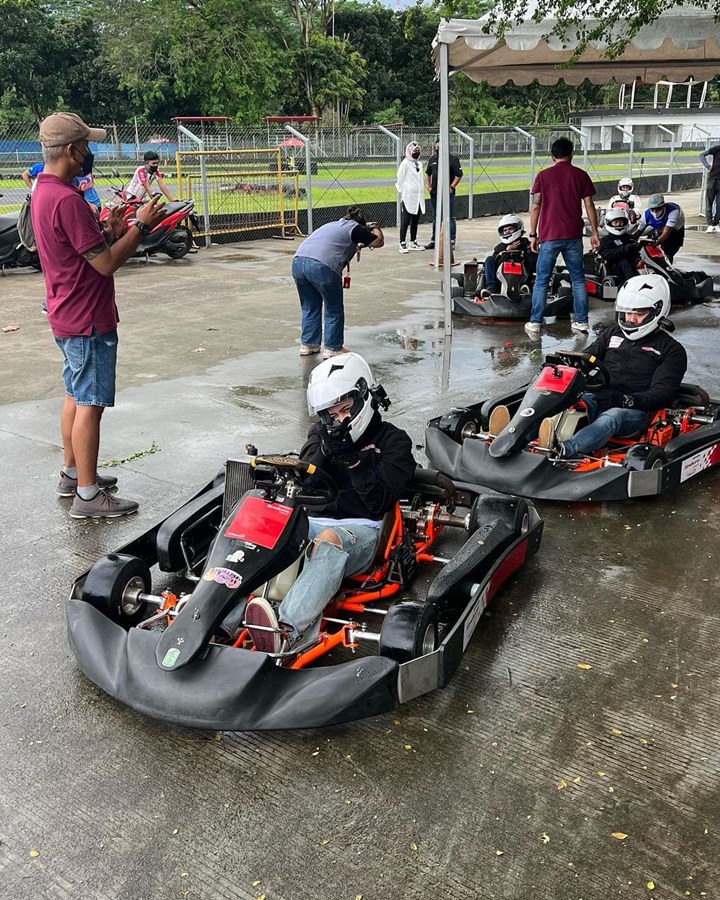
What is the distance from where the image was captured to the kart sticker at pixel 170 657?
10.8ft

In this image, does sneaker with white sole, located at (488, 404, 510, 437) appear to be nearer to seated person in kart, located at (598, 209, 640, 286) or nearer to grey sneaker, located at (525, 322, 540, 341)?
grey sneaker, located at (525, 322, 540, 341)

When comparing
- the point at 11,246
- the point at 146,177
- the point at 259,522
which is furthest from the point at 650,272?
the point at 11,246

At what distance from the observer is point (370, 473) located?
4355 millimetres

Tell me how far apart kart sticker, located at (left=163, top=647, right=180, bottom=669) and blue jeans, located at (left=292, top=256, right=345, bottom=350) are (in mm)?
5302

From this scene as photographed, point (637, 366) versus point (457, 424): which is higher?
point (637, 366)

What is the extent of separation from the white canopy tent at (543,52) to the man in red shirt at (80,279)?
4.64 metres

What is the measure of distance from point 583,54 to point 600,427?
6621 millimetres

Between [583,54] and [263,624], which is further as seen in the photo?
[583,54]

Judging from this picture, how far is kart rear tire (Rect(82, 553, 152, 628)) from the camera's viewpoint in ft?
12.6

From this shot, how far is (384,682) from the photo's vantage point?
3.26 meters

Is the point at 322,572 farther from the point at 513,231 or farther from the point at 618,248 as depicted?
the point at 618,248

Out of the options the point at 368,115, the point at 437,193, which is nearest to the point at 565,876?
the point at 437,193

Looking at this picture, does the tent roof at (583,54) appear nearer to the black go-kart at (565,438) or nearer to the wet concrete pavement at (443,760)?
the black go-kart at (565,438)

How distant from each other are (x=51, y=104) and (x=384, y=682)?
39.9 metres
